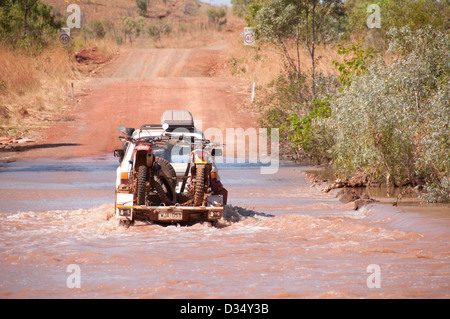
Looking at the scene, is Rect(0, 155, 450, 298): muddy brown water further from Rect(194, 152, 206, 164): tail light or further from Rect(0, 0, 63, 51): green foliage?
Rect(0, 0, 63, 51): green foliage

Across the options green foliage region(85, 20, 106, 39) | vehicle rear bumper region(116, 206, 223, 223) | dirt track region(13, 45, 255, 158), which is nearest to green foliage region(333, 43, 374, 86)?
vehicle rear bumper region(116, 206, 223, 223)

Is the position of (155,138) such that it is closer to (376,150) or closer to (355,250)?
(355,250)

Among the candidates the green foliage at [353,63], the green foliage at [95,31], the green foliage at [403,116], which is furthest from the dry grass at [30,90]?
the green foliage at [95,31]

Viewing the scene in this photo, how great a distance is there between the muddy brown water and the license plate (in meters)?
0.26

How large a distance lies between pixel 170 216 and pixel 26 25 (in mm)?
35556

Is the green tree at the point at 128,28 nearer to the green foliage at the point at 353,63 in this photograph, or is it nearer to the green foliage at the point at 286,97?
the green foliage at the point at 286,97

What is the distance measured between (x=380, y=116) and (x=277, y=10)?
13724 mm

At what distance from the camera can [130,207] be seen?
10461mm

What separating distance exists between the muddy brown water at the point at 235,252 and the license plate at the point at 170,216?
26cm

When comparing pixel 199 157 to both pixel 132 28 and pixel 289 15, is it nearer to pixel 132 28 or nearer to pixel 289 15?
pixel 289 15

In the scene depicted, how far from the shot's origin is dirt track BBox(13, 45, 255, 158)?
28.8 m

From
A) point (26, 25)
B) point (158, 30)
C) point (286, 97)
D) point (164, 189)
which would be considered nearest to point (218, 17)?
point (158, 30)

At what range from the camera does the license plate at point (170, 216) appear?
1050cm

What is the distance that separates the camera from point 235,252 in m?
9.24
